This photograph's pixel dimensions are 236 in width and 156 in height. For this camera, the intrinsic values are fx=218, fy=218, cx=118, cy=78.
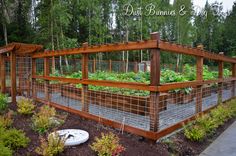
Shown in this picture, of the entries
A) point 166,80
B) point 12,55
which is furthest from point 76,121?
Result: point 166,80

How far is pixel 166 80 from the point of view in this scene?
6.09 meters

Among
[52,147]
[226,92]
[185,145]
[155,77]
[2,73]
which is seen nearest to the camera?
[52,147]

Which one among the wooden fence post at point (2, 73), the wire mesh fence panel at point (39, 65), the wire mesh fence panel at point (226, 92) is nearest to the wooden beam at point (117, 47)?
the wooden fence post at point (2, 73)

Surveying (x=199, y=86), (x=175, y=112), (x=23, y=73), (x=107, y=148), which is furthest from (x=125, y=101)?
(x=23, y=73)

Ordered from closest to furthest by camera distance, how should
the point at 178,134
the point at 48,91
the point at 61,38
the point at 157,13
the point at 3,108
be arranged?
the point at 178,134
the point at 3,108
the point at 48,91
the point at 61,38
the point at 157,13

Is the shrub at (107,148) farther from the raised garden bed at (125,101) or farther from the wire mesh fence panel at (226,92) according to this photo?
the wire mesh fence panel at (226,92)

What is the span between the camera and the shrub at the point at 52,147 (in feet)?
7.80

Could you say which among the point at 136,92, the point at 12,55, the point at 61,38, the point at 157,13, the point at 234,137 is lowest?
the point at 234,137

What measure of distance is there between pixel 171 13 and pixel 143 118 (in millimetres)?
18169

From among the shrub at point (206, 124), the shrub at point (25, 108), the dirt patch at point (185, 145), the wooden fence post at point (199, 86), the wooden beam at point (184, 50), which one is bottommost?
the dirt patch at point (185, 145)

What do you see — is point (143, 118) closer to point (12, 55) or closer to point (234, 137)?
point (234, 137)

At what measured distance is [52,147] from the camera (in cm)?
243

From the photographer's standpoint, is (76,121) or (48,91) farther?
(48,91)

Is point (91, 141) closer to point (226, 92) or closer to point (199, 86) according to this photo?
point (199, 86)
